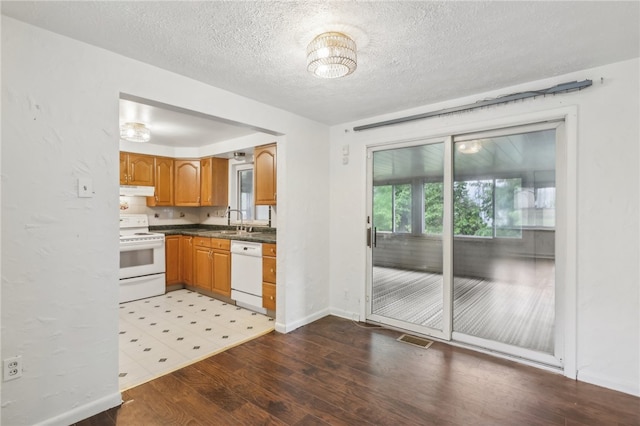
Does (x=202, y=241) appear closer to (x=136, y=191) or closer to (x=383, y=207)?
(x=136, y=191)

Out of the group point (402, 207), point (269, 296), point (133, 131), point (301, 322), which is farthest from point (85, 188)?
point (402, 207)

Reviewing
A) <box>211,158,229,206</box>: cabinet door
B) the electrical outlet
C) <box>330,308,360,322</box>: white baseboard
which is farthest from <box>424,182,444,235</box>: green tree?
<box>211,158,229,206</box>: cabinet door

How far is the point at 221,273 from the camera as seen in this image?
14.5ft

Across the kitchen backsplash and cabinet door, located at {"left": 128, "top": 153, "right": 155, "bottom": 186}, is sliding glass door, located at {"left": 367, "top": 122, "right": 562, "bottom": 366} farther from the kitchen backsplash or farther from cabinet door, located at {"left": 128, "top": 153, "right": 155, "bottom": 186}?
cabinet door, located at {"left": 128, "top": 153, "right": 155, "bottom": 186}

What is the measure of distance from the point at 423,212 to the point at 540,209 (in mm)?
Result: 1034

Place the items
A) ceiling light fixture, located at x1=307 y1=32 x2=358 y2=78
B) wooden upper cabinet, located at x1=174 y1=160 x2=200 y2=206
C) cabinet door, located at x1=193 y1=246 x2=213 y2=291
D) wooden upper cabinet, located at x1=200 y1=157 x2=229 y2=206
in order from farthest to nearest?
1. wooden upper cabinet, located at x1=174 y1=160 x2=200 y2=206
2. wooden upper cabinet, located at x1=200 y1=157 x2=229 y2=206
3. cabinet door, located at x1=193 y1=246 x2=213 y2=291
4. ceiling light fixture, located at x1=307 y1=32 x2=358 y2=78

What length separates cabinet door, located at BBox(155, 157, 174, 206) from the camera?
17.0 feet

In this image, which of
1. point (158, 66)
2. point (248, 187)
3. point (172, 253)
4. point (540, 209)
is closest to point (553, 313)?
point (540, 209)

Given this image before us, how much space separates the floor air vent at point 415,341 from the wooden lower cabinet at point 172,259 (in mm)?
3703

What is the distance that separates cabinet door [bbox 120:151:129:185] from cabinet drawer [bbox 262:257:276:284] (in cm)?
275

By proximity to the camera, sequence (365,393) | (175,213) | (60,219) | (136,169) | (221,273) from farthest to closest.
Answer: (175,213) → (136,169) → (221,273) → (365,393) → (60,219)

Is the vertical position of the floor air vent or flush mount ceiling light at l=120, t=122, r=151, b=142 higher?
flush mount ceiling light at l=120, t=122, r=151, b=142

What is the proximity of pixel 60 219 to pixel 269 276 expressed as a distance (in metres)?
2.24

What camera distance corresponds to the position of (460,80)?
2.58m
